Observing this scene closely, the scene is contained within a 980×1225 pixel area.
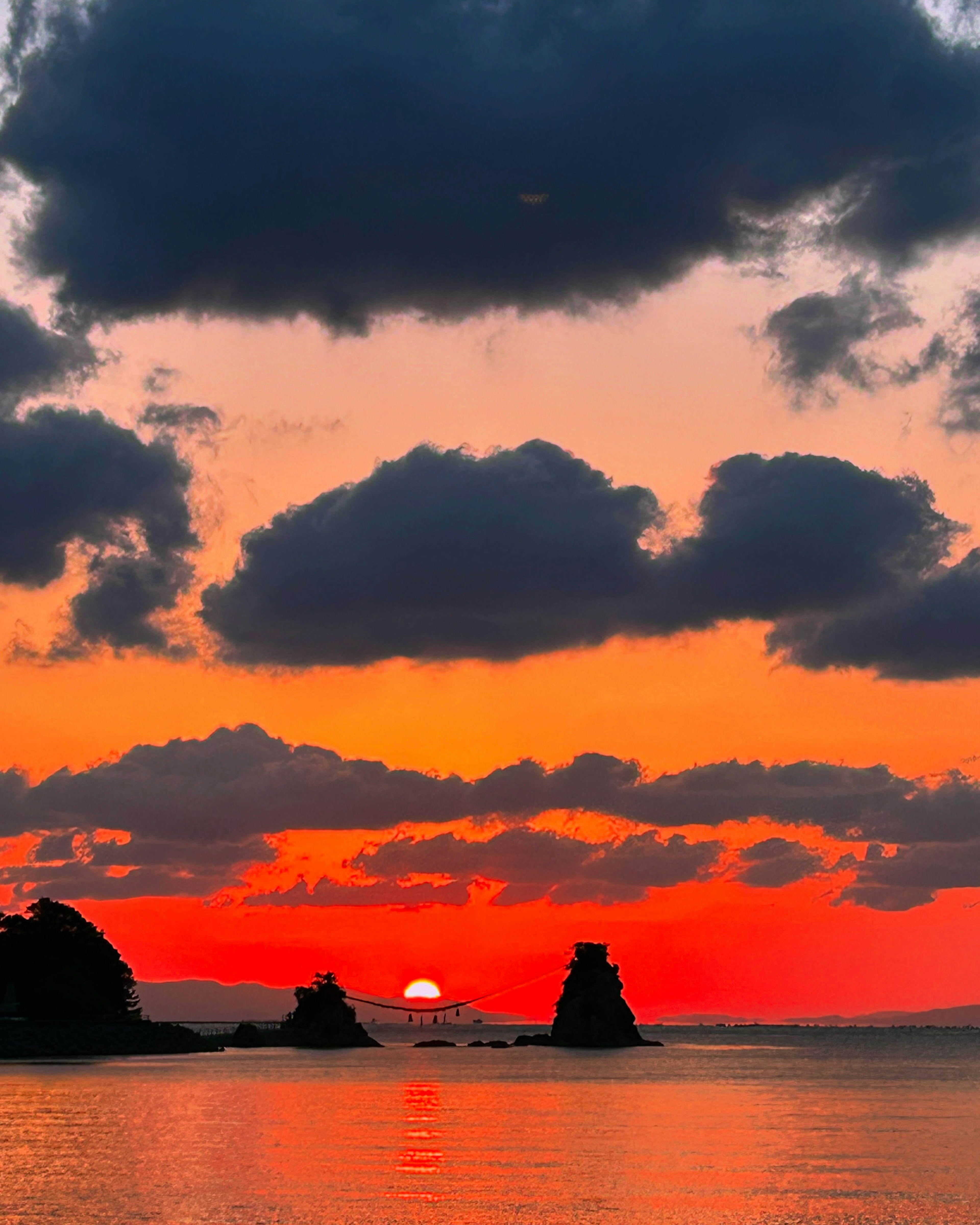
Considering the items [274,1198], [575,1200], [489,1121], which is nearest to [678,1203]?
[575,1200]

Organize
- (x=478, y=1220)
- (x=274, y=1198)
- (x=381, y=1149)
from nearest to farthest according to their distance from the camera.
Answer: (x=478, y=1220), (x=274, y=1198), (x=381, y=1149)

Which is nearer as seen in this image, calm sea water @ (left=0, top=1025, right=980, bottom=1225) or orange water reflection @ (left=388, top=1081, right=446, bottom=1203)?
calm sea water @ (left=0, top=1025, right=980, bottom=1225)

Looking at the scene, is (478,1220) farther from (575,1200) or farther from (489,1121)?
(489,1121)

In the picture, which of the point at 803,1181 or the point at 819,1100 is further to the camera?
the point at 819,1100

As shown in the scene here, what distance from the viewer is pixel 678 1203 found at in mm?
73250

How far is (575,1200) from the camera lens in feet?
243

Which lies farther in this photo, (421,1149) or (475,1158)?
(421,1149)

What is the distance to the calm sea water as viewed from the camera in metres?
69.6

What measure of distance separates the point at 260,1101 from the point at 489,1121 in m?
26.2

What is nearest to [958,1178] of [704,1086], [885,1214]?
[885,1214]

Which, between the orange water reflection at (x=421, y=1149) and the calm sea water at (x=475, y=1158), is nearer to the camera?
the calm sea water at (x=475, y=1158)

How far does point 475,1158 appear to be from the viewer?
93.6 m

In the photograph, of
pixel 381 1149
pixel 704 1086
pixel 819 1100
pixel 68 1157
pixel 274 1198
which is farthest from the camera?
pixel 704 1086

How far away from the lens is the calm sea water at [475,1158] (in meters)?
69.6
